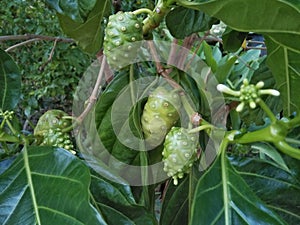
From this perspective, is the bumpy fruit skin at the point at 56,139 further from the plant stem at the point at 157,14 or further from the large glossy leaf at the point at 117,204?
the plant stem at the point at 157,14

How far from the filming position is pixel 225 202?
52 centimetres

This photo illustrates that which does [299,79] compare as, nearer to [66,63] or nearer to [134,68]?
[134,68]

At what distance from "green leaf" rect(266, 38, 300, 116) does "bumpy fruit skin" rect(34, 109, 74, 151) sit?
29 centimetres

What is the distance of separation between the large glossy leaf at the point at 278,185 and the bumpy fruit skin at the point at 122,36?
0.70ft

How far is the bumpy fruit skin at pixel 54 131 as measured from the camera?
66 cm

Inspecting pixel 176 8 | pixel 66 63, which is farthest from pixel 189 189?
pixel 66 63

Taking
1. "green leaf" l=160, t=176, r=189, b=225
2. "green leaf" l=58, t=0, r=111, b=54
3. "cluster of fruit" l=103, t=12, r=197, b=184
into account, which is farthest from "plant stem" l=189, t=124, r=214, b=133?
"green leaf" l=58, t=0, r=111, b=54

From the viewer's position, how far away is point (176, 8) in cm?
68

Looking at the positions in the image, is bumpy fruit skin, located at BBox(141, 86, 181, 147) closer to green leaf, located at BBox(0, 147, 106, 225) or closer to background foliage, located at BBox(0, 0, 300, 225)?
background foliage, located at BBox(0, 0, 300, 225)

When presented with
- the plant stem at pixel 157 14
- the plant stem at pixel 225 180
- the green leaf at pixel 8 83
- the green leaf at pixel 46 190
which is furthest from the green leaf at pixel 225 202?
the green leaf at pixel 8 83

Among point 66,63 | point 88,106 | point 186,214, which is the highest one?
point 88,106

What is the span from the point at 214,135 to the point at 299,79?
14cm

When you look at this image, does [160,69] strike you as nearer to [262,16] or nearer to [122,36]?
[122,36]

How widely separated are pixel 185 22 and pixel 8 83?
0.90 feet
